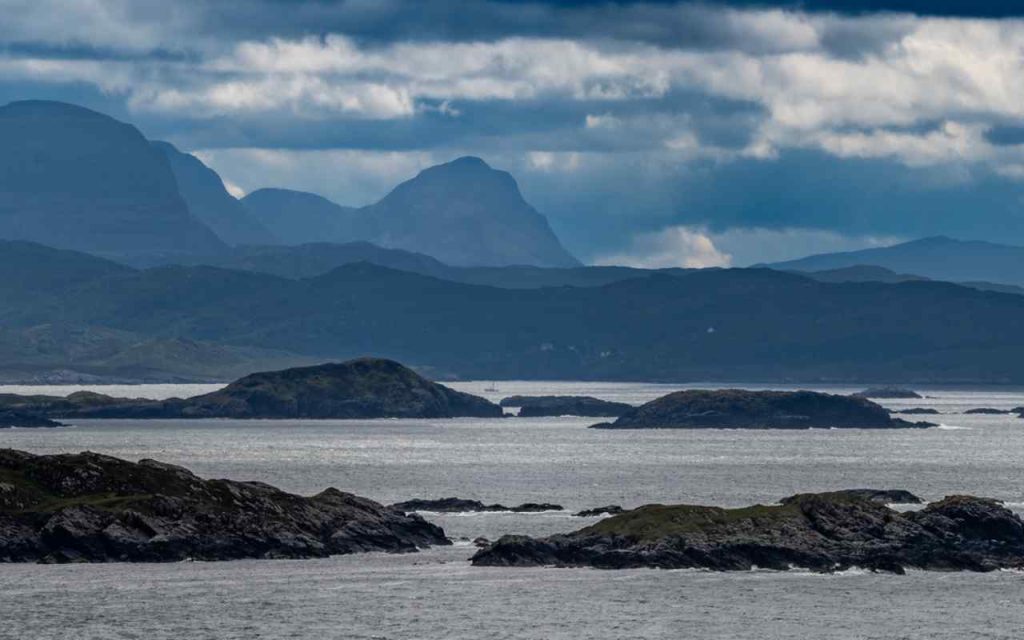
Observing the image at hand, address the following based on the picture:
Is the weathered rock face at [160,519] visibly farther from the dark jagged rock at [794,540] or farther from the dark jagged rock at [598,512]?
the dark jagged rock at [598,512]

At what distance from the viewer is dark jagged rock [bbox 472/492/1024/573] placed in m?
130

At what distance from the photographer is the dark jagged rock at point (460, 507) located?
172m

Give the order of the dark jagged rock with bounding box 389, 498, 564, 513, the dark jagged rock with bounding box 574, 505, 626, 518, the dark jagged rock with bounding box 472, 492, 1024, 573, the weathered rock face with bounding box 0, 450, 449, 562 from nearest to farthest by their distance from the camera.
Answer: the weathered rock face with bounding box 0, 450, 449, 562, the dark jagged rock with bounding box 472, 492, 1024, 573, the dark jagged rock with bounding box 574, 505, 626, 518, the dark jagged rock with bounding box 389, 498, 564, 513

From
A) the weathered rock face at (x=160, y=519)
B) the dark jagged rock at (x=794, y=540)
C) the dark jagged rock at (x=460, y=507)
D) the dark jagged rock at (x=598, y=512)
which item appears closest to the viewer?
the weathered rock face at (x=160, y=519)

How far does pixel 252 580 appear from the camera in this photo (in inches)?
4830

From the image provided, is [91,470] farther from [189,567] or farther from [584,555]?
[584,555]

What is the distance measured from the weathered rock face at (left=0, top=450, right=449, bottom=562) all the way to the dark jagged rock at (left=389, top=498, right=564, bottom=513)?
26.6 m

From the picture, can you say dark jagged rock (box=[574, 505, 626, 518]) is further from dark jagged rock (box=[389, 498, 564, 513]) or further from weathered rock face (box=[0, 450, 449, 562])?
weathered rock face (box=[0, 450, 449, 562])

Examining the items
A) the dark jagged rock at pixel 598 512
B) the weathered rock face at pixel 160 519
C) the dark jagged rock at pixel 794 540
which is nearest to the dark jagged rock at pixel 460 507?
the dark jagged rock at pixel 598 512

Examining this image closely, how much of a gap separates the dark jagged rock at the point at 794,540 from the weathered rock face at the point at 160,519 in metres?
11.4

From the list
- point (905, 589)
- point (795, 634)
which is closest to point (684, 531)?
point (905, 589)

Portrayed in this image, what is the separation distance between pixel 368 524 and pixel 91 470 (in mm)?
19446

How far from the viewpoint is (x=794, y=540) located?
131m

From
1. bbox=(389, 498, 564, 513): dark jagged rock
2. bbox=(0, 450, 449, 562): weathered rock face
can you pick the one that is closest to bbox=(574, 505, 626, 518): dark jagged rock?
bbox=(389, 498, 564, 513): dark jagged rock
